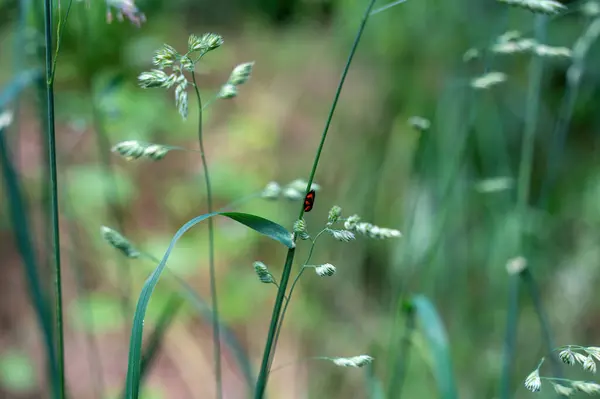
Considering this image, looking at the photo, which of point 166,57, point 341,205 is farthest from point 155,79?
point 341,205

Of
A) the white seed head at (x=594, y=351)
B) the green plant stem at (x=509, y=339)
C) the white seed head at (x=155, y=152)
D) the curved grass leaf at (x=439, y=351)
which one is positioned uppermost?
the white seed head at (x=155, y=152)

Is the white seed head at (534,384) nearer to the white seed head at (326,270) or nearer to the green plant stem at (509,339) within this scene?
the white seed head at (326,270)

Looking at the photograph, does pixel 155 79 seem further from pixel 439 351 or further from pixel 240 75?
pixel 439 351

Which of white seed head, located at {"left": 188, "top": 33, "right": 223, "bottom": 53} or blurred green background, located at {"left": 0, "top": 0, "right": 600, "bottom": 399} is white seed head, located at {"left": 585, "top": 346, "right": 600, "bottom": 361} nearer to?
white seed head, located at {"left": 188, "top": 33, "right": 223, "bottom": 53}

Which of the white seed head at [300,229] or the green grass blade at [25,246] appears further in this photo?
the green grass blade at [25,246]

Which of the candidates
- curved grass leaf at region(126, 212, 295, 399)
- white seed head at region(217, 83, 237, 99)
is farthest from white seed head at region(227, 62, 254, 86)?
curved grass leaf at region(126, 212, 295, 399)

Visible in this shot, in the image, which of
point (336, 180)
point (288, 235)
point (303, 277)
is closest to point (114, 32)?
point (336, 180)

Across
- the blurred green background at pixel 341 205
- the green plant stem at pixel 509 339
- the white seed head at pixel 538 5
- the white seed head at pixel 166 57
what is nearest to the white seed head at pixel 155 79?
the white seed head at pixel 166 57

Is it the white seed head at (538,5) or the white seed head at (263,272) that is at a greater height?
the white seed head at (538,5)

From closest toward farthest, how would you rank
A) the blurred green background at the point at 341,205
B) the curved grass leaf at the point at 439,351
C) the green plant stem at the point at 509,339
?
the curved grass leaf at the point at 439,351, the green plant stem at the point at 509,339, the blurred green background at the point at 341,205
